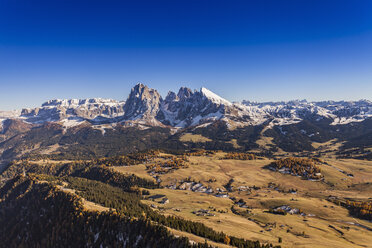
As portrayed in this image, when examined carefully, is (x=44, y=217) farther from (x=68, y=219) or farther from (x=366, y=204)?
(x=366, y=204)

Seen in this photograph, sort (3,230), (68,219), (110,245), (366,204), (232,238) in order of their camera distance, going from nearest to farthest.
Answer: (232,238) < (110,245) < (68,219) < (366,204) < (3,230)

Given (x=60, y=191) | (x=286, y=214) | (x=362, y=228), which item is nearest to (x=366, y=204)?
(x=362, y=228)

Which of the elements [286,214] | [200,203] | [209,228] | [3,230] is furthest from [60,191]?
[286,214]

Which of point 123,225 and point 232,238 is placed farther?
point 123,225

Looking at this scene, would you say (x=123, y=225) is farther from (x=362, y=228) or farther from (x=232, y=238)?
(x=362, y=228)

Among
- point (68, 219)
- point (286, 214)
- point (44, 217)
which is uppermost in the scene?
point (286, 214)

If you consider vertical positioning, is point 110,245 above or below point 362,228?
below

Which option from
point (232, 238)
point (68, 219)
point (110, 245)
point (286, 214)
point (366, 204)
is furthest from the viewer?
point (366, 204)

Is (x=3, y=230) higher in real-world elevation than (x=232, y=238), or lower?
lower

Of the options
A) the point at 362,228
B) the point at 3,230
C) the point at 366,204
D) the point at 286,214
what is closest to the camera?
the point at 362,228
